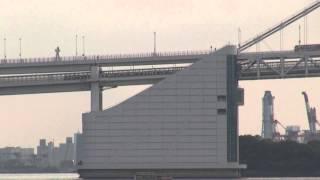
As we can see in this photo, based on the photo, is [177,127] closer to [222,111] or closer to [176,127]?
[176,127]

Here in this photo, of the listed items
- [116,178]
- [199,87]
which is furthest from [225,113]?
[116,178]

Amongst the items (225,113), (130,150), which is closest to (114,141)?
(130,150)

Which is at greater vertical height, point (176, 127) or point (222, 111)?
point (222, 111)

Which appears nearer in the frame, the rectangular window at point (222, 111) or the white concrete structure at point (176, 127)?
the rectangular window at point (222, 111)

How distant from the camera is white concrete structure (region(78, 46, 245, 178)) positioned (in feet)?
643

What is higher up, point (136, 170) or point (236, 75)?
point (236, 75)

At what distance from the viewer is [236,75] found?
197000 mm

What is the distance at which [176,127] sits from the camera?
645 feet

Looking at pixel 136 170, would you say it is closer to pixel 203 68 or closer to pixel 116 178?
pixel 116 178

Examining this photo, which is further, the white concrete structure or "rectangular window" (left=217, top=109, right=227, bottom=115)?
the white concrete structure

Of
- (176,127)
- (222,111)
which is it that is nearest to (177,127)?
(176,127)

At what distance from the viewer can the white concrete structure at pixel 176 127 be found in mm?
195875

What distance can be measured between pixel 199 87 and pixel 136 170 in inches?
560

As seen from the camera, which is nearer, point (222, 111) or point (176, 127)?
point (222, 111)
